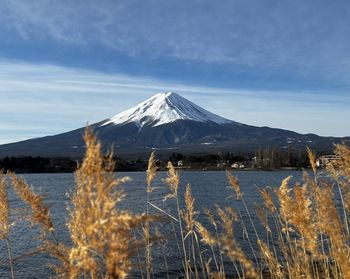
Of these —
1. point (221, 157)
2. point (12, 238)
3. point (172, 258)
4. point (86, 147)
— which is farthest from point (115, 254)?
point (221, 157)

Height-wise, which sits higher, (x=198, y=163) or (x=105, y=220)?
(x=105, y=220)

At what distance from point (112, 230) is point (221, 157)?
468 feet

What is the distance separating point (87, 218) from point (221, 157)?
14251 centimetres

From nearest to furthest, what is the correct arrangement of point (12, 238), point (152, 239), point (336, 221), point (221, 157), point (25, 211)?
point (152, 239) → point (336, 221) → point (25, 211) → point (12, 238) → point (221, 157)

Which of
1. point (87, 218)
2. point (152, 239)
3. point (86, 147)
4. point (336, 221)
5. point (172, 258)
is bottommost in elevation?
point (172, 258)

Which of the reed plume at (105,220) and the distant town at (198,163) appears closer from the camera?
the reed plume at (105,220)

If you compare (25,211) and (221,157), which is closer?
(25,211)

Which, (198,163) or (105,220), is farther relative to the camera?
(198,163)

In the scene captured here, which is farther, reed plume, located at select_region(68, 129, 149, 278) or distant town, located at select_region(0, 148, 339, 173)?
distant town, located at select_region(0, 148, 339, 173)

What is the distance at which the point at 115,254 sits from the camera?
5.16 feet

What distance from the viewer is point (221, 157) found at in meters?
143

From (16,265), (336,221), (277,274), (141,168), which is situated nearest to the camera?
(336,221)

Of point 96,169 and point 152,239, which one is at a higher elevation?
point 96,169

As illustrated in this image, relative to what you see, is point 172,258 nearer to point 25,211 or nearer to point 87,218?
point 25,211
